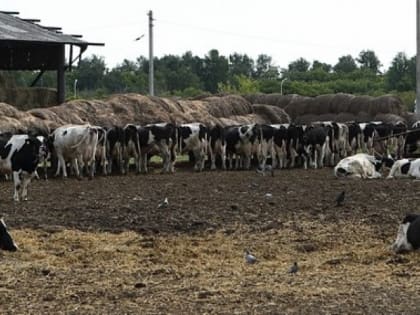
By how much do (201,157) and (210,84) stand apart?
67477 mm

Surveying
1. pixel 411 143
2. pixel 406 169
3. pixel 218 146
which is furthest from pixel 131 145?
pixel 411 143

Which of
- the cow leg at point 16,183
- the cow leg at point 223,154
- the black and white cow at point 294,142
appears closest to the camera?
the cow leg at point 16,183

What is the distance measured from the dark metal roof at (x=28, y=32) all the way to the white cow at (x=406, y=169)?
14.7 metres

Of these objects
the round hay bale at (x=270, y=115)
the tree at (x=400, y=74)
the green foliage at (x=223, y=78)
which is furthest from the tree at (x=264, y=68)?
the round hay bale at (x=270, y=115)

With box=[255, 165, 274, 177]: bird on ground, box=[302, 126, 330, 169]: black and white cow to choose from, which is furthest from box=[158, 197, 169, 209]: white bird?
box=[302, 126, 330, 169]: black and white cow

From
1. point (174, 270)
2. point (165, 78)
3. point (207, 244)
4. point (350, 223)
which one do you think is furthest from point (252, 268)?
point (165, 78)

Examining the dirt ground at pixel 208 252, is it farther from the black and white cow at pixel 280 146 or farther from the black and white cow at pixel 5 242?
the black and white cow at pixel 280 146

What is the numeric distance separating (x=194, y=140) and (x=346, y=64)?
91992mm

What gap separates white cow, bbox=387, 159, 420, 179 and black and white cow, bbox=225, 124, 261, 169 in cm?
722

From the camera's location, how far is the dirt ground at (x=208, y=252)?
31.1 ft

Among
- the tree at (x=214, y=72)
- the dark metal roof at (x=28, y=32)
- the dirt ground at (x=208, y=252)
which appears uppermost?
the tree at (x=214, y=72)

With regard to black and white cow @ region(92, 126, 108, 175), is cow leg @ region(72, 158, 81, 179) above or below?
below

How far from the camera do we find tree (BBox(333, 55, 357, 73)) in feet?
381

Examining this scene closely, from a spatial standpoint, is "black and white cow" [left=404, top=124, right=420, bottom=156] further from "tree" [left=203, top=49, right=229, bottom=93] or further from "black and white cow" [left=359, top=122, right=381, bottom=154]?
"tree" [left=203, top=49, right=229, bottom=93]
